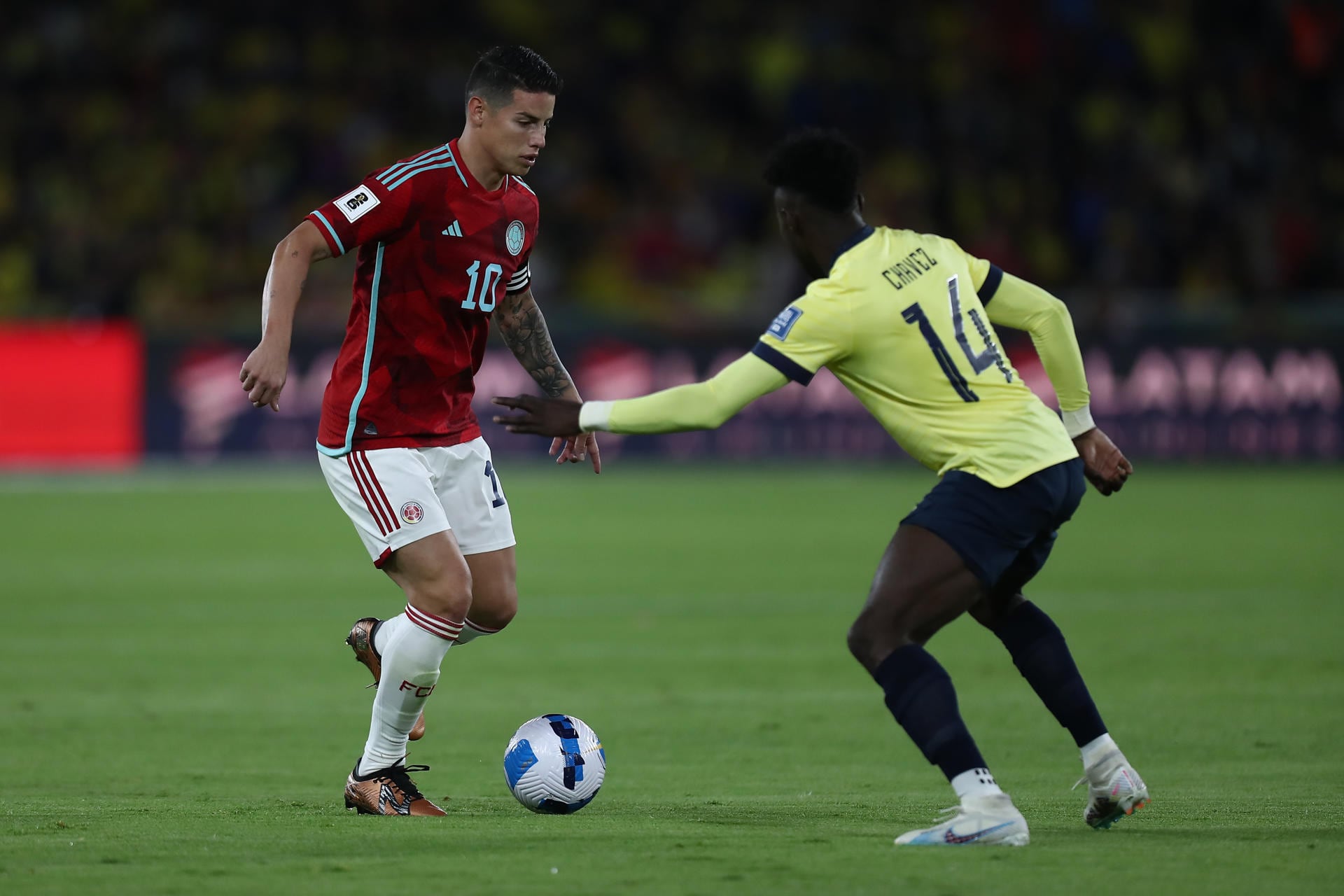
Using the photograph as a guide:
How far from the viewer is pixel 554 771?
5.64 meters

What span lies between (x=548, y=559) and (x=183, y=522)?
4018 mm

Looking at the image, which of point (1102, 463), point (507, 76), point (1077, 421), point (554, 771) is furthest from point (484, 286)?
point (1102, 463)

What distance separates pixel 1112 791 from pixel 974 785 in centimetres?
61

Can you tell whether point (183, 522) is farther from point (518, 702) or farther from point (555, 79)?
point (555, 79)

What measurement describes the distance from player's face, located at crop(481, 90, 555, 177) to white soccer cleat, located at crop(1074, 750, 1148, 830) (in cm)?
258

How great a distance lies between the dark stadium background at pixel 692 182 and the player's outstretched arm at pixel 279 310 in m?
13.7

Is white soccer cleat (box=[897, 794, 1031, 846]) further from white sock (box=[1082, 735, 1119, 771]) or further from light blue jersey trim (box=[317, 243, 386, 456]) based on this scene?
light blue jersey trim (box=[317, 243, 386, 456])

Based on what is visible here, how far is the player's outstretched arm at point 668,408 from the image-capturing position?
192 inches

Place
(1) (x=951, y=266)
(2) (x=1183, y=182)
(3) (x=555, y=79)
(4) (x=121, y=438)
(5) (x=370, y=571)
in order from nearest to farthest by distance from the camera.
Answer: (1) (x=951, y=266), (3) (x=555, y=79), (5) (x=370, y=571), (4) (x=121, y=438), (2) (x=1183, y=182)

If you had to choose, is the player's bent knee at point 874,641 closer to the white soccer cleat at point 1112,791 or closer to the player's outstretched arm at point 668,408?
the player's outstretched arm at point 668,408

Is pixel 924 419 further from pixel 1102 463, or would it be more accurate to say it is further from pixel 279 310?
pixel 279 310

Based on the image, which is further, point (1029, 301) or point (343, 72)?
point (343, 72)

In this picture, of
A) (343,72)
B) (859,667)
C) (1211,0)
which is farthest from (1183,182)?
(859,667)

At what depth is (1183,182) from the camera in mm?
22766
